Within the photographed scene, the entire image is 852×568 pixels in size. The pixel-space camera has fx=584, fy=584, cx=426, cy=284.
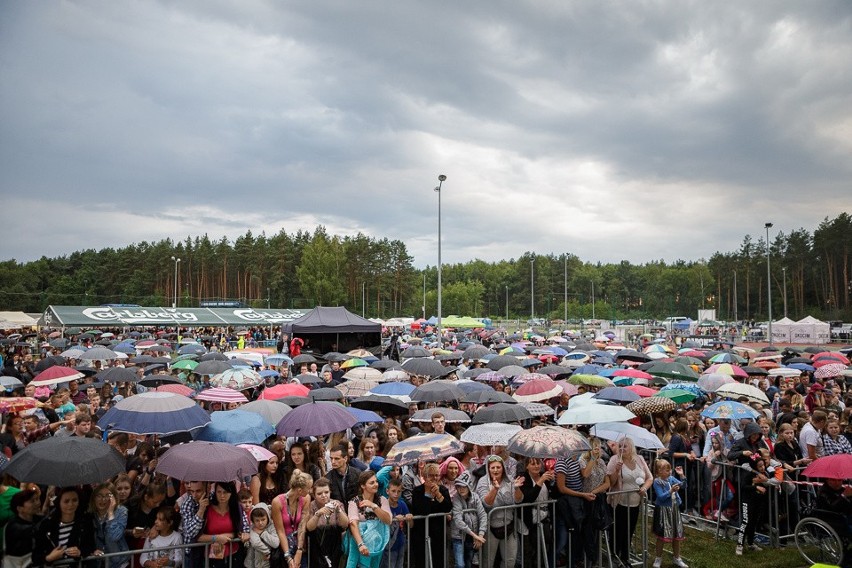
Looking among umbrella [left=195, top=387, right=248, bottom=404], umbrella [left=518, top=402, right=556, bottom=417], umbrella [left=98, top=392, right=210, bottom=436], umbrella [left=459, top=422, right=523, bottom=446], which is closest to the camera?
umbrella [left=459, top=422, right=523, bottom=446]

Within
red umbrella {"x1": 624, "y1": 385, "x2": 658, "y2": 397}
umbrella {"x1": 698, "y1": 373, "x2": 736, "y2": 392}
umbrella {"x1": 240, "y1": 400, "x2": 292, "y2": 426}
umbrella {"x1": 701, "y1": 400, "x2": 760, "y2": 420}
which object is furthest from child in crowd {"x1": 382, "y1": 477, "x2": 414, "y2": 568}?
umbrella {"x1": 698, "y1": 373, "x2": 736, "y2": 392}

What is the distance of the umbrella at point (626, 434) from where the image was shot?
23.4 ft

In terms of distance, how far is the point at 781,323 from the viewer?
48.8m

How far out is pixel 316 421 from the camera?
7.18 metres

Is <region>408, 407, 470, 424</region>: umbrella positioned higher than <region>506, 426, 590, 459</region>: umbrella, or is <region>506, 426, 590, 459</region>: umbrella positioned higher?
<region>506, 426, 590, 459</region>: umbrella

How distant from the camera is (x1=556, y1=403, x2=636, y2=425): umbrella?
7047 millimetres

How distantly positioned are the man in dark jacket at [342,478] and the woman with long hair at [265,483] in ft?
1.95

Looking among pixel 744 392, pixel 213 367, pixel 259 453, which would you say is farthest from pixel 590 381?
pixel 213 367

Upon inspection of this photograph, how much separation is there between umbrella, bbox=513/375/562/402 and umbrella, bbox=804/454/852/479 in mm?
5393

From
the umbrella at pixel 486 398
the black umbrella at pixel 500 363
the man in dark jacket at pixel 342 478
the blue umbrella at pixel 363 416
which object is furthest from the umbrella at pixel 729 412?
the black umbrella at pixel 500 363

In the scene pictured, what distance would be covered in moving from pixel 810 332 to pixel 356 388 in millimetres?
47850

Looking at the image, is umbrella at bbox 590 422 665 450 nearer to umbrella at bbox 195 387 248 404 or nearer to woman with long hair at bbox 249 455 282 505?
woman with long hair at bbox 249 455 282 505

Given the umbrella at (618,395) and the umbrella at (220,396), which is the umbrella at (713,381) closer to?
the umbrella at (618,395)

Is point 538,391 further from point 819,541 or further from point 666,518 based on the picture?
point 819,541
